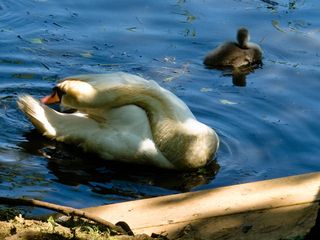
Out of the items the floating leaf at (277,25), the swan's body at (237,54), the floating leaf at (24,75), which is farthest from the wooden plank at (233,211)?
the floating leaf at (277,25)

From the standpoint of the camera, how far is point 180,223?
399 centimetres

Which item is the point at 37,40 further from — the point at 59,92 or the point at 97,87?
the point at 97,87

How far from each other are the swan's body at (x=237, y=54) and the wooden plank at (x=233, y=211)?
5.36 meters

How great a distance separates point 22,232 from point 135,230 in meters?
0.69

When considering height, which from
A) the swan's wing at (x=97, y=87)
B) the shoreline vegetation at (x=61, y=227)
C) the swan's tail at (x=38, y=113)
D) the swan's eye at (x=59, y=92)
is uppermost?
the shoreline vegetation at (x=61, y=227)

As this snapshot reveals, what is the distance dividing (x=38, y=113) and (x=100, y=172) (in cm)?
96

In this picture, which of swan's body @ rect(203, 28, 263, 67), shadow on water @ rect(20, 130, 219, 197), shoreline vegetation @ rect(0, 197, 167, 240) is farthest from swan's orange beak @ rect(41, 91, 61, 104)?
→ shoreline vegetation @ rect(0, 197, 167, 240)

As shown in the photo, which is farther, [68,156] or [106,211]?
[68,156]

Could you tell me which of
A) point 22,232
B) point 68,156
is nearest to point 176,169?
point 68,156

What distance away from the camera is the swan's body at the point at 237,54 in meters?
9.84

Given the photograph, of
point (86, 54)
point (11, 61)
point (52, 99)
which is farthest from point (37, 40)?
point (52, 99)

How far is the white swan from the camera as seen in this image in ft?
23.1

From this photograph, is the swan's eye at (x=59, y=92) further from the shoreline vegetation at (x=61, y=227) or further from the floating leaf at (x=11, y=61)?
the shoreline vegetation at (x=61, y=227)

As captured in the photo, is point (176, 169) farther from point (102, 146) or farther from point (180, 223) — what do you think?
point (180, 223)
